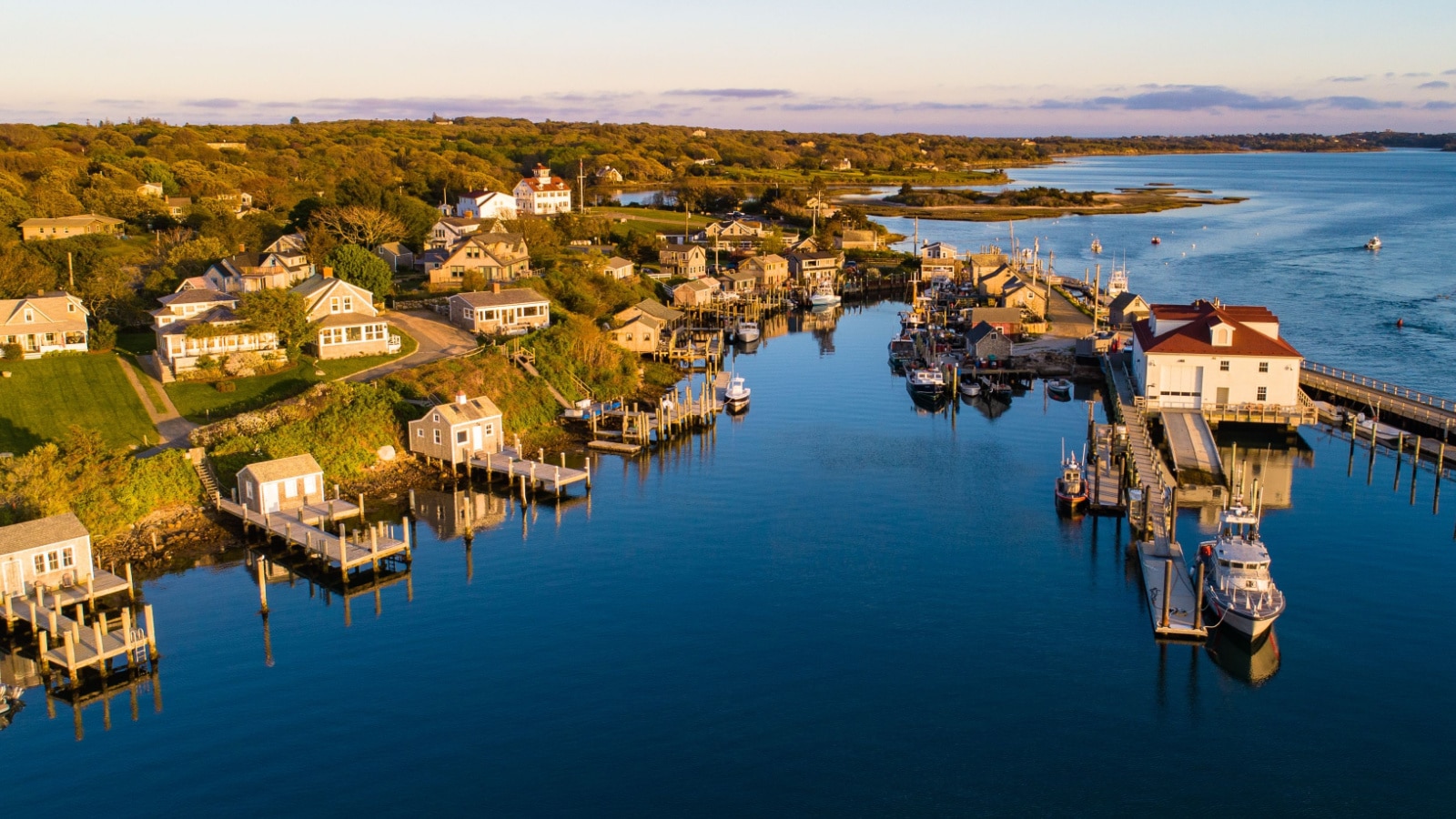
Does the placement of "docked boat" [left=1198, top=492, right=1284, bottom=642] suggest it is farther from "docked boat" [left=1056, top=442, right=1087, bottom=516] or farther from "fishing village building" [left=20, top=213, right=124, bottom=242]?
"fishing village building" [left=20, top=213, right=124, bottom=242]

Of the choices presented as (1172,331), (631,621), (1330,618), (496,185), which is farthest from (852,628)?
(496,185)

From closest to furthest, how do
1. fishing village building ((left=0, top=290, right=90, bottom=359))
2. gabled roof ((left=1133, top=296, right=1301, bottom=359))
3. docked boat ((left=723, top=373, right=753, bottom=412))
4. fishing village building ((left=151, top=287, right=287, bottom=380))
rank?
gabled roof ((left=1133, top=296, right=1301, bottom=359)) < fishing village building ((left=151, top=287, right=287, bottom=380)) < fishing village building ((left=0, top=290, right=90, bottom=359)) < docked boat ((left=723, top=373, right=753, bottom=412))

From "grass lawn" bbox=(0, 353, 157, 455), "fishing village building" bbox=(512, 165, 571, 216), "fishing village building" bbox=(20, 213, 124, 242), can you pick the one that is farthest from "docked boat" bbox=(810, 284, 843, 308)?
"grass lawn" bbox=(0, 353, 157, 455)

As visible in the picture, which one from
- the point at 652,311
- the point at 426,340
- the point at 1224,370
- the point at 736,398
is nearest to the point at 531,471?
the point at 736,398

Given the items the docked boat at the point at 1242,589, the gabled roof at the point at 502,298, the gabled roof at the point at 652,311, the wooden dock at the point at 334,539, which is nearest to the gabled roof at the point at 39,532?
the wooden dock at the point at 334,539

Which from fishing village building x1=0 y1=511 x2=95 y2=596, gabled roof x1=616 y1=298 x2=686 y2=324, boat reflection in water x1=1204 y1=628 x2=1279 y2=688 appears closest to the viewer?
boat reflection in water x1=1204 y1=628 x2=1279 y2=688

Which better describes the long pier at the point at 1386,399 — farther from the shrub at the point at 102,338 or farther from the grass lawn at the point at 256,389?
the shrub at the point at 102,338

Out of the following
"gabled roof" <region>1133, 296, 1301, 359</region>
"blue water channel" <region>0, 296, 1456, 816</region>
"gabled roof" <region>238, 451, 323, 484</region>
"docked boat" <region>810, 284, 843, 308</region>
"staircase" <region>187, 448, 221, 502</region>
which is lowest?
"blue water channel" <region>0, 296, 1456, 816</region>

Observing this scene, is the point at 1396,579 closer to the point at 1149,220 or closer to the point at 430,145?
the point at 1149,220
